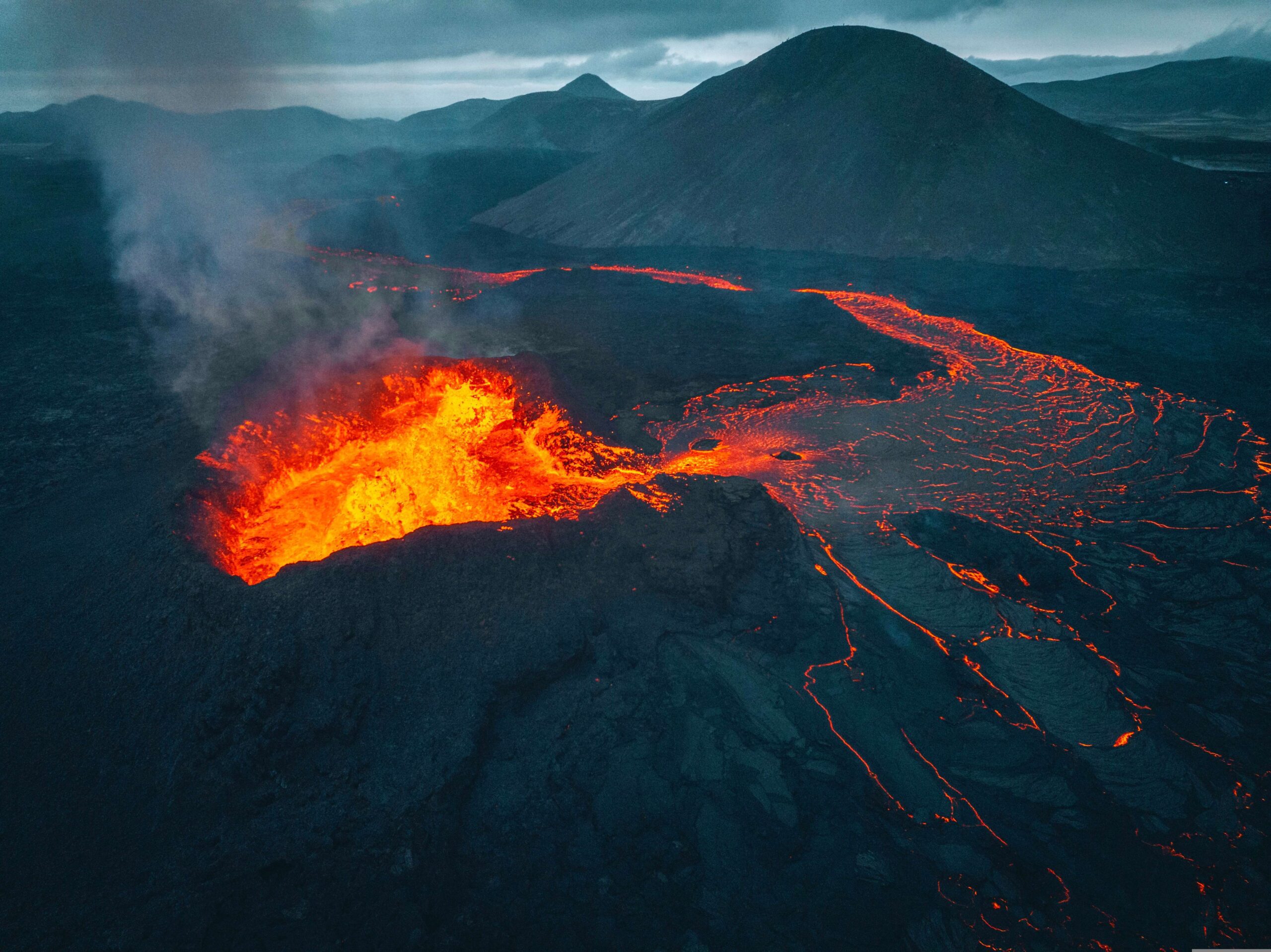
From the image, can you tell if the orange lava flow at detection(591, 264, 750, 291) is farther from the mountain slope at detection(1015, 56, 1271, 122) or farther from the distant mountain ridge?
the mountain slope at detection(1015, 56, 1271, 122)

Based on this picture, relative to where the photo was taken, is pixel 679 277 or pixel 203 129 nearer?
pixel 679 277

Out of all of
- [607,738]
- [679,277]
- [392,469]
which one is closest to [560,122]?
[679,277]

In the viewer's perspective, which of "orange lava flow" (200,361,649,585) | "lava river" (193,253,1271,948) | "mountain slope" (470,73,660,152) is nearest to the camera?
"lava river" (193,253,1271,948)

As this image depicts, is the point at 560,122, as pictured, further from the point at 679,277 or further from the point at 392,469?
the point at 392,469

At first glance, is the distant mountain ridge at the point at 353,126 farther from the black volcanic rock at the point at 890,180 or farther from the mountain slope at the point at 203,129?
the black volcanic rock at the point at 890,180

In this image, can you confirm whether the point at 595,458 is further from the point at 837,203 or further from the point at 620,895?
the point at 837,203

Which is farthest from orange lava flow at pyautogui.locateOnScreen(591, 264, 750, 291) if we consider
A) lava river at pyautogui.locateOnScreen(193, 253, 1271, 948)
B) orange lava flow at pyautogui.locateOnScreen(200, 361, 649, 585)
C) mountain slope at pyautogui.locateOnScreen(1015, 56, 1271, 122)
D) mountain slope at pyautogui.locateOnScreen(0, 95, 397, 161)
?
mountain slope at pyautogui.locateOnScreen(1015, 56, 1271, 122)

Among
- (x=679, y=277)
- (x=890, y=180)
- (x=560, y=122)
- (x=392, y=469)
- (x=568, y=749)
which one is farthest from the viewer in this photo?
(x=560, y=122)
